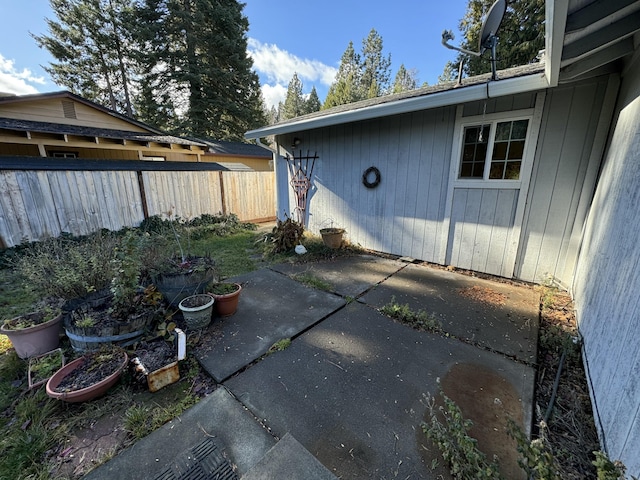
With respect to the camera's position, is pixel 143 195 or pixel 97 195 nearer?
pixel 97 195

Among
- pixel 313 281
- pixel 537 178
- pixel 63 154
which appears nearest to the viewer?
pixel 537 178

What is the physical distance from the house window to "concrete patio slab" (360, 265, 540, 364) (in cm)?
152

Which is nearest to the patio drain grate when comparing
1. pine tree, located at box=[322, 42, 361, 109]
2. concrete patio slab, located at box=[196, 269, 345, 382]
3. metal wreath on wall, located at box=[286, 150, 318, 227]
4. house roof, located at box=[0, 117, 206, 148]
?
concrete patio slab, located at box=[196, 269, 345, 382]

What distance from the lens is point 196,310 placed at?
7.76ft

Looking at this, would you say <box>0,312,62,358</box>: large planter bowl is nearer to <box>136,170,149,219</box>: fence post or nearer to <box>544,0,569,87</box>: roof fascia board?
<box>544,0,569,87</box>: roof fascia board

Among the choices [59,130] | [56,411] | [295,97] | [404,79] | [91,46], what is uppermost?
[404,79]

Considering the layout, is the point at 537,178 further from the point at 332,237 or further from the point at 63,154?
the point at 63,154

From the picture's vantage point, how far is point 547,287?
334cm

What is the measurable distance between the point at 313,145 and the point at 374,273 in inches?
124

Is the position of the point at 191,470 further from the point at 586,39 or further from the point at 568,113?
the point at 568,113

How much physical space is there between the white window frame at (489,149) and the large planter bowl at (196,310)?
3725mm

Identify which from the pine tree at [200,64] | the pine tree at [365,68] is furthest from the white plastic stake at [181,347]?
the pine tree at [365,68]

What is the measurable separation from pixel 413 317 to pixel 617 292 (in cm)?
149

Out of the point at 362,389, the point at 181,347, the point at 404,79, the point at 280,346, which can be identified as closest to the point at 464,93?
the point at 362,389
